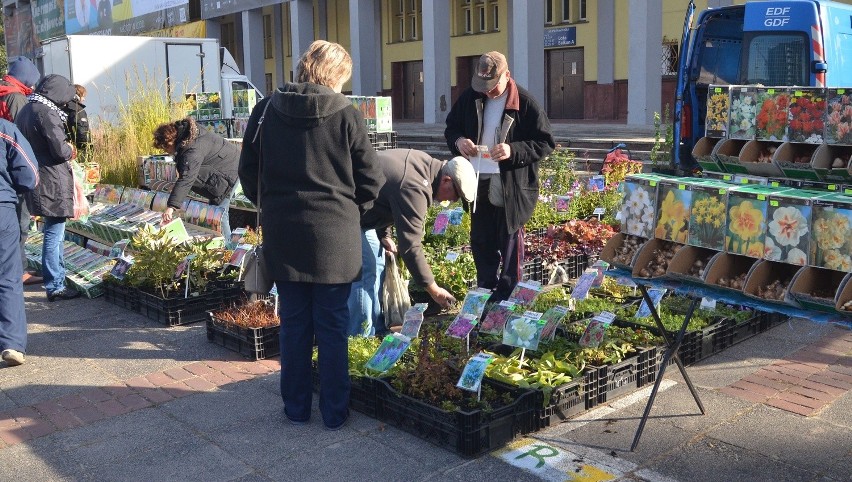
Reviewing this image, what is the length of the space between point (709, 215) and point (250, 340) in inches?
119

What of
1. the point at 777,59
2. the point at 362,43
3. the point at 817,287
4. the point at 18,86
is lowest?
the point at 817,287

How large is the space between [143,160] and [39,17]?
45.3 meters

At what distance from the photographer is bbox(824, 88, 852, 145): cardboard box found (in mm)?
4242

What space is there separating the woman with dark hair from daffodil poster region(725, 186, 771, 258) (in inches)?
185

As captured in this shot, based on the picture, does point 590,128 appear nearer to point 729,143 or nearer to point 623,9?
point 623,9

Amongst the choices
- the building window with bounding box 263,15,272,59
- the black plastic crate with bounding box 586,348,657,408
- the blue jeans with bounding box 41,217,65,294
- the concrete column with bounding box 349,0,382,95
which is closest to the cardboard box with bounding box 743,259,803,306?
the black plastic crate with bounding box 586,348,657,408

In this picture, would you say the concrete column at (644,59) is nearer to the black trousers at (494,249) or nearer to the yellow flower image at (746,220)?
the black trousers at (494,249)

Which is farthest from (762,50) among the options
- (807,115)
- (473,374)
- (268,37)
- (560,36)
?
(268,37)

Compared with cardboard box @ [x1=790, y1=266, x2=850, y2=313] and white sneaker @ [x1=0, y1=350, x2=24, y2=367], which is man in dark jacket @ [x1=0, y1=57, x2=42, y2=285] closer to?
white sneaker @ [x1=0, y1=350, x2=24, y2=367]

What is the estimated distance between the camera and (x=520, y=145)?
18.3 feet

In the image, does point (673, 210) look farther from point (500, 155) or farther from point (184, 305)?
point (184, 305)

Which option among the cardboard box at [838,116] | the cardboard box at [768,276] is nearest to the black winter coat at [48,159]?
the cardboard box at [768,276]

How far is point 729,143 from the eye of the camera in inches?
193

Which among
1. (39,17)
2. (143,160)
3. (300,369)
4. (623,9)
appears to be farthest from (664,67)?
(39,17)
